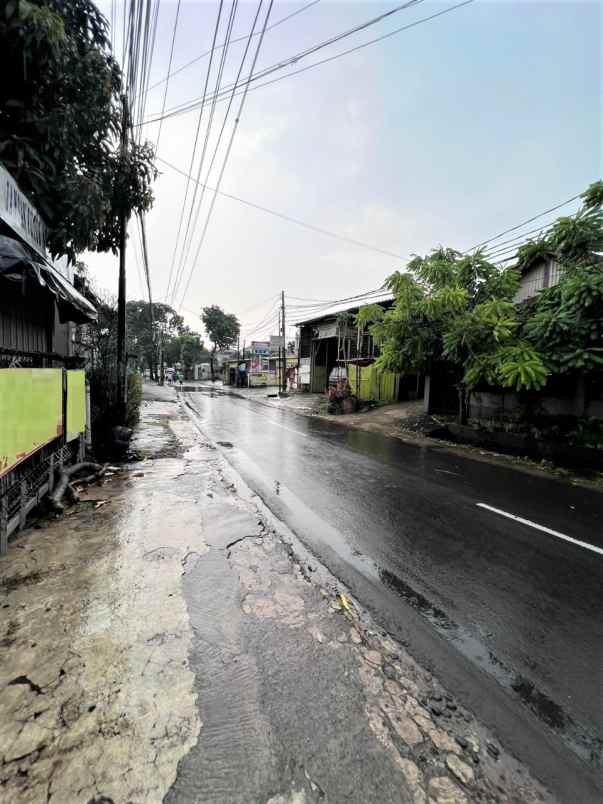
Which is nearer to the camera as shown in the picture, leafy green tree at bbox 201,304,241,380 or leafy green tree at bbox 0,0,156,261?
leafy green tree at bbox 0,0,156,261

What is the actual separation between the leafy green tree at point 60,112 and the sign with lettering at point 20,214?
15 centimetres

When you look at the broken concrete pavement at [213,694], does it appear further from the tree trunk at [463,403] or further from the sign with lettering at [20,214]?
the tree trunk at [463,403]

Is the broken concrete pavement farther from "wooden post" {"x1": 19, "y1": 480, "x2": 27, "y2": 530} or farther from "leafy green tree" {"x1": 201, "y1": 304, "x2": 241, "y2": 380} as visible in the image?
"leafy green tree" {"x1": 201, "y1": 304, "x2": 241, "y2": 380}

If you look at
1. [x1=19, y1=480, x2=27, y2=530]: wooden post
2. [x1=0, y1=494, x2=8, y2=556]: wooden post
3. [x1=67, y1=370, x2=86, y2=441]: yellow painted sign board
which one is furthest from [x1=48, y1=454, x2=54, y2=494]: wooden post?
[x1=0, y1=494, x2=8, y2=556]: wooden post

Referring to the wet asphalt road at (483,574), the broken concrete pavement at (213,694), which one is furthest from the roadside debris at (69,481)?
the wet asphalt road at (483,574)

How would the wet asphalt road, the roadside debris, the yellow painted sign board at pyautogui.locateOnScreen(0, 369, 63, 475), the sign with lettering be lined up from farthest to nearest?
1. the roadside debris
2. the sign with lettering
3. the yellow painted sign board at pyautogui.locateOnScreen(0, 369, 63, 475)
4. the wet asphalt road

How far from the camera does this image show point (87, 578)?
3.17 m

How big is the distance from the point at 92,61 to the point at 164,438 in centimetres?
766

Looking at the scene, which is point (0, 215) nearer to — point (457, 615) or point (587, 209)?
point (457, 615)

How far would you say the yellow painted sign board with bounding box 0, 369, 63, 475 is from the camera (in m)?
3.13

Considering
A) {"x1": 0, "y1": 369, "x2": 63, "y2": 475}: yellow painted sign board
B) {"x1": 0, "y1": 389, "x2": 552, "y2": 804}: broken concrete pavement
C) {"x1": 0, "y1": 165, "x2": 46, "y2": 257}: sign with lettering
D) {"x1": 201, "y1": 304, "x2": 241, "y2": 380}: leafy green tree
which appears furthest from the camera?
{"x1": 201, "y1": 304, "x2": 241, "y2": 380}: leafy green tree

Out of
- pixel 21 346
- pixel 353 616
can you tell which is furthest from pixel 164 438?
pixel 353 616

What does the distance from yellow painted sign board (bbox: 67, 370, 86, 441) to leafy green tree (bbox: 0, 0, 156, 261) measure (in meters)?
1.76

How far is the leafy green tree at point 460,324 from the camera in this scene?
9110mm
